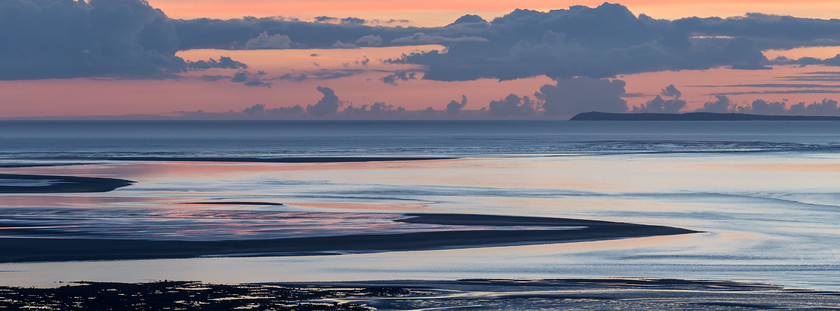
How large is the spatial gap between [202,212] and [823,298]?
17841mm

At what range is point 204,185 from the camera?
4141cm

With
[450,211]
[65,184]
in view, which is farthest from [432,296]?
[65,184]

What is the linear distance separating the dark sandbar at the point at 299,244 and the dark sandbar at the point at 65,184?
55.3 feet

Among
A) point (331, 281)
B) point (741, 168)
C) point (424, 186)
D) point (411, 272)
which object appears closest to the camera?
point (331, 281)

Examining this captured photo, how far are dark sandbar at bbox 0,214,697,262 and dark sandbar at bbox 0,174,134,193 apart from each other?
16853 millimetres

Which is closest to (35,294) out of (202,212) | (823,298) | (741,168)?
(823,298)

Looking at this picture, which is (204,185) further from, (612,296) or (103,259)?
(612,296)

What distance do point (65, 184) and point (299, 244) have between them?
22.9 meters

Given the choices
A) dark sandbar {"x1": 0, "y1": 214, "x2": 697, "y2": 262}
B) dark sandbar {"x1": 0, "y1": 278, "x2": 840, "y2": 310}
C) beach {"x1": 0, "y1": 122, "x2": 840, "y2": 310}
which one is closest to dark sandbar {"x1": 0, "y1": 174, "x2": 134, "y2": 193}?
beach {"x1": 0, "y1": 122, "x2": 840, "y2": 310}

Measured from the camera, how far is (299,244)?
21.8 meters

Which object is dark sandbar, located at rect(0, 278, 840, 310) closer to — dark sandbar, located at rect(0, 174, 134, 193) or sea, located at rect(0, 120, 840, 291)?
sea, located at rect(0, 120, 840, 291)

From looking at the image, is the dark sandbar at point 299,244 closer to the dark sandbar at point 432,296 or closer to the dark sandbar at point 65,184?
the dark sandbar at point 432,296

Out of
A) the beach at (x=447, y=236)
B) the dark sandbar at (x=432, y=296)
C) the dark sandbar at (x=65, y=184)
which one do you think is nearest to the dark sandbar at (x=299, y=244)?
the beach at (x=447, y=236)

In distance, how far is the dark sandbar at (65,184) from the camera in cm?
3838
